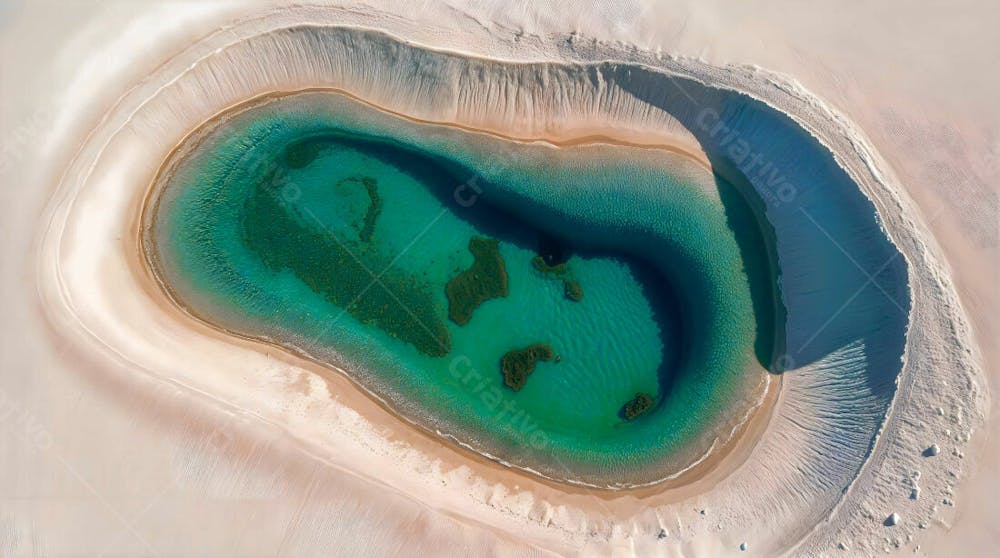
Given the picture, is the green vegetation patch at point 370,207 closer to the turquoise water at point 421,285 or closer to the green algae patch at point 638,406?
the turquoise water at point 421,285

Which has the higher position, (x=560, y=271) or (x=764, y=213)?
(x=764, y=213)

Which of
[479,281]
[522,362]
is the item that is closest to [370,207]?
[479,281]

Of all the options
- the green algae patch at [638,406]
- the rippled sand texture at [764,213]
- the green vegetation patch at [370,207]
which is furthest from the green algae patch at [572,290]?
the green vegetation patch at [370,207]

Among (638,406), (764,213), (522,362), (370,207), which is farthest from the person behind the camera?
(370,207)

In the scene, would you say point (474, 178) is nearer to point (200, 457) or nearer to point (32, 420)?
point (200, 457)

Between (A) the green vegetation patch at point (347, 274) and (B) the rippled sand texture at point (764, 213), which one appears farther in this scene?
(A) the green vegetation patch at point (347, 274)

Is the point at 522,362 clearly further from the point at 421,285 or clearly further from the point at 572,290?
the point at 421,285

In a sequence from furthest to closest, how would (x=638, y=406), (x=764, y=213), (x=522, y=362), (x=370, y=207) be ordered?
(x=370, y=207) → (x=522, y=362) → (x=638, y=406) → (x=764, y=213)
